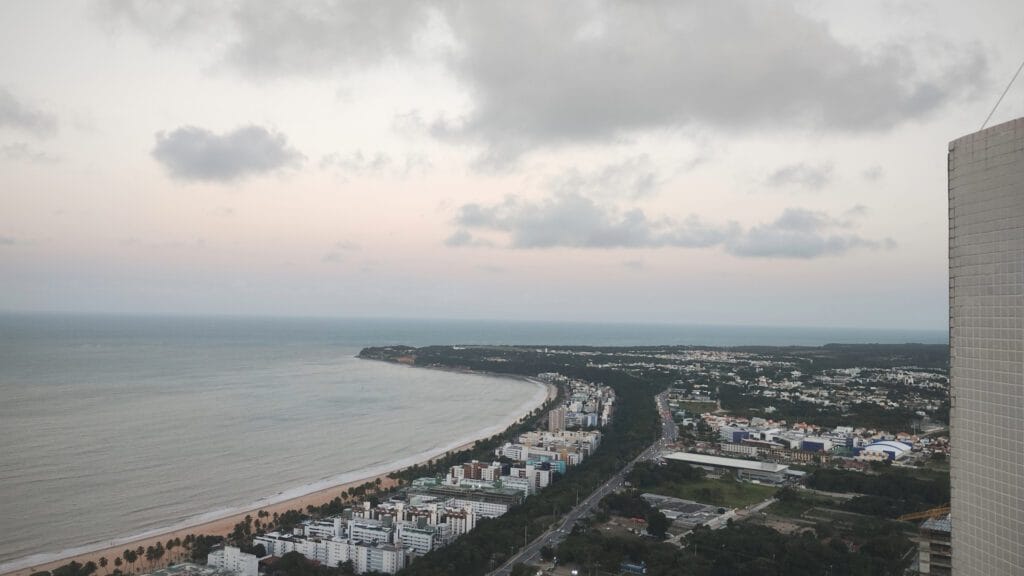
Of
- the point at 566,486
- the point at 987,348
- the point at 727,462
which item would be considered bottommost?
the point at 566,486

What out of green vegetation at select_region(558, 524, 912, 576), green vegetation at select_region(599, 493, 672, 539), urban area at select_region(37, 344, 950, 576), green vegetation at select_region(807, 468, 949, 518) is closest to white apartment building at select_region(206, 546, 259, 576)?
urban area at select_region(37, 344, 950, 576)

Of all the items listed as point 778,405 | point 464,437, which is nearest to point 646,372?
point 778,405

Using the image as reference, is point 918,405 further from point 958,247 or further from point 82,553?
point 82,553

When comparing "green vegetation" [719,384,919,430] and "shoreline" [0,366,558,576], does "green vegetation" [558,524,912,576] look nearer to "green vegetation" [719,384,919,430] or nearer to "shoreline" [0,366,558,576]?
"shoreline" [0,366,558,576]

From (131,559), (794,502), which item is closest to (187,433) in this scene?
(131,559)

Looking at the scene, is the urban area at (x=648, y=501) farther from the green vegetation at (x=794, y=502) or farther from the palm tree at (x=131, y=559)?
the palm tree at (x=131, y=559)

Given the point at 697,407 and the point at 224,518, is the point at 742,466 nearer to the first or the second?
the point at 697,407
